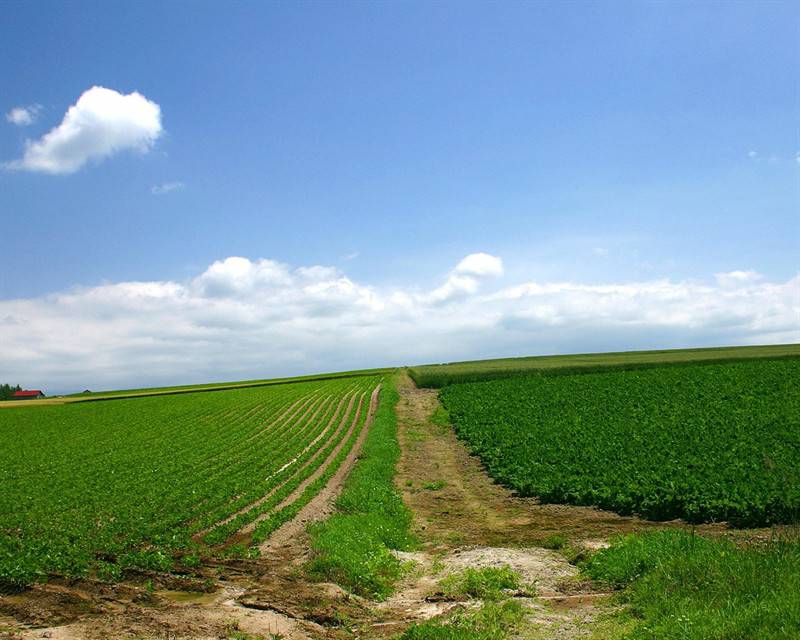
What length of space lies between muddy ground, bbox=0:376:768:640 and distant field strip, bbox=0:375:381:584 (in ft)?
4.42

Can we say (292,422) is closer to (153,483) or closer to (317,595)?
(153,483)

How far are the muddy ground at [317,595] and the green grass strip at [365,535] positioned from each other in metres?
0.39

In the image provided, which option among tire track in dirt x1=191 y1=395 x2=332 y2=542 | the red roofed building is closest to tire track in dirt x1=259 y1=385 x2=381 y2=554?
tire track in dirt x1=191 y1=395 x2=332 y2=542

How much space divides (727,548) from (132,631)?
10050mm

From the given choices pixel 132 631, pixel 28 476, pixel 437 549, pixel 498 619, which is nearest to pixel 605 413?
pixel 437 549

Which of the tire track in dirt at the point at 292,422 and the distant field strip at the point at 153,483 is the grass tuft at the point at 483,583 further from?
the tire track in dirt at the point at 292,422

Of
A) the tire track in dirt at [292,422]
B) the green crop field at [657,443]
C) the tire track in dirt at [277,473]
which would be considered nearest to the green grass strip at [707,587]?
the green crop field at [657,443]

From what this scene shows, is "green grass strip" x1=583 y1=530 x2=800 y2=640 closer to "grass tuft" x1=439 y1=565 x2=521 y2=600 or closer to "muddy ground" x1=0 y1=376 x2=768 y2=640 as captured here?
"muddy ground" x1=0 y1=376 x2=768 y2=640

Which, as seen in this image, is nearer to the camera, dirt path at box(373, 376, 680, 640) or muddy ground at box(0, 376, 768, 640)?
muddy ground at box(0, 376, 768, 640)

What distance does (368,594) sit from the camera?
10438mm

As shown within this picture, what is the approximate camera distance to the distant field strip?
13477mm

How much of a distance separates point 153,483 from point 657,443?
19845 millimetres

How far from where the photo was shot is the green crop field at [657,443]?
15055 millimetres

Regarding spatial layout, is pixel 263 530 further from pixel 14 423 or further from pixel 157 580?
pixel 14 423
